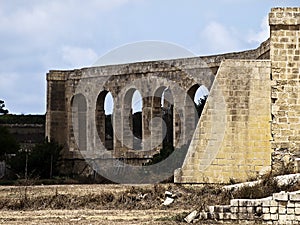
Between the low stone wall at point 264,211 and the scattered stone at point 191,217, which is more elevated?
the low stone wall at point 264,211

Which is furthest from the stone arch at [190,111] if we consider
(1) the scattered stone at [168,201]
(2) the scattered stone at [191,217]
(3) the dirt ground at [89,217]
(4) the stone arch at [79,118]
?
(2) the scattered stone at [191,217]

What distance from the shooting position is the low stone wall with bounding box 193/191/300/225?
29.8 feet

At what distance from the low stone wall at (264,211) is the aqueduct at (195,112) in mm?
4166

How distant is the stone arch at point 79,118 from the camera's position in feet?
85.3

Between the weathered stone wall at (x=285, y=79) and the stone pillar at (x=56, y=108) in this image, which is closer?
the weathered stone wall at (x=285, y=79)

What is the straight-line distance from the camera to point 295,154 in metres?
13.7

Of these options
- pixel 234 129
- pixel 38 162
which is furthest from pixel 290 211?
pixel 38 162

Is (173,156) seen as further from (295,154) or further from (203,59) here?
(295,154)

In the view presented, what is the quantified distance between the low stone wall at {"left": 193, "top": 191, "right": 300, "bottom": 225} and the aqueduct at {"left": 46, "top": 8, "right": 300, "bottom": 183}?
164 inches

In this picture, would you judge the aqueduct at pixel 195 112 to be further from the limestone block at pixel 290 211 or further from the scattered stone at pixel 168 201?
the limestone block at pixel 290 211

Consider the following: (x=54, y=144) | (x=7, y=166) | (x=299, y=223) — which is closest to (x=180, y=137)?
(x=54, y=144)

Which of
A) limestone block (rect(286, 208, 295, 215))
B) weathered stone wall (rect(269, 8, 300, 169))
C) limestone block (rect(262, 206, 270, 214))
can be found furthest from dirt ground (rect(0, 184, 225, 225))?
weathered stone wall (rect(269, 8, 300, 169))

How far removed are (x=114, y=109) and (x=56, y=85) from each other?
287 cm

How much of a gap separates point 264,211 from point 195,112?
13703 millimetres
